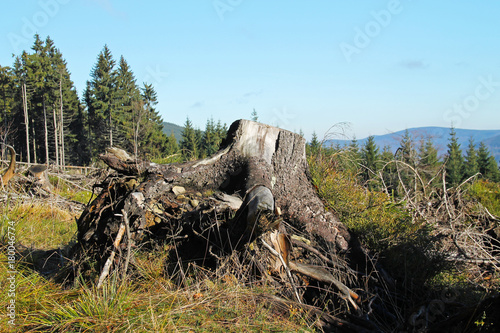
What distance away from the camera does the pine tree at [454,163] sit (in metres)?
40.7

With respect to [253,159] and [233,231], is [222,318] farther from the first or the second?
[253,159]

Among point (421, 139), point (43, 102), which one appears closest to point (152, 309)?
point (421, 139)

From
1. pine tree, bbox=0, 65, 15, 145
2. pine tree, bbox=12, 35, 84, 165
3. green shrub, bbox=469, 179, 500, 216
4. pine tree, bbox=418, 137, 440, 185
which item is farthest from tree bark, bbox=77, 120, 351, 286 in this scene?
pine tree, bbox=0, 65, 15, 145

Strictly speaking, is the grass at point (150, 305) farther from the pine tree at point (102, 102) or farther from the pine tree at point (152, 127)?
the pine tree at point (102, 102)

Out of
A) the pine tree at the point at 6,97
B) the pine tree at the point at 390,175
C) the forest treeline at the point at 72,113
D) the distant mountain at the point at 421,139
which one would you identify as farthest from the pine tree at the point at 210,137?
the pine tree at the point at 390,175

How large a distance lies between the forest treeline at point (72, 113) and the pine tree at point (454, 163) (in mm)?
30467

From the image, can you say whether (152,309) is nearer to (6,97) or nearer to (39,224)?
(39,224)

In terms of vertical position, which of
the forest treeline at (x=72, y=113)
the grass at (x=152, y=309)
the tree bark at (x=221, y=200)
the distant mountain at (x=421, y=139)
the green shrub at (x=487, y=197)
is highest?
the forest treeline at (x=72, y=113)

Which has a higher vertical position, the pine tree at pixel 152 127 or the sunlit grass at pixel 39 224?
the pine tree at pixel 152 127

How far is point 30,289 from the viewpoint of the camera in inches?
120

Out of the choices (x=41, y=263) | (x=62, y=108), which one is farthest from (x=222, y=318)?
(x=62, y=108)

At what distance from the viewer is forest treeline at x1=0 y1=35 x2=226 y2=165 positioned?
161 feet

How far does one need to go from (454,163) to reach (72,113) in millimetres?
61251

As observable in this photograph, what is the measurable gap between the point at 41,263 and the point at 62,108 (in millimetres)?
55959
